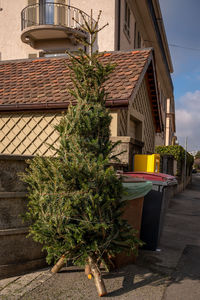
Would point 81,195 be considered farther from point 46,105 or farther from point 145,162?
point 46,105

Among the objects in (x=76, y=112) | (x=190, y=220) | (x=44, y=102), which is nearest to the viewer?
(x=76, y=112)

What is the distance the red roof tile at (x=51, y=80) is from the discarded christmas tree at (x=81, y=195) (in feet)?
8.98

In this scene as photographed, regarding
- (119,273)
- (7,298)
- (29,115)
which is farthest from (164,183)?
(29,115)

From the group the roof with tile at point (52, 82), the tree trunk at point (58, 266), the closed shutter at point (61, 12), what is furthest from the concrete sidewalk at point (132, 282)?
the closed shutter at point (61, 12)

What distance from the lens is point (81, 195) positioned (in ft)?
12.1

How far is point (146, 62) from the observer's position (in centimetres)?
833

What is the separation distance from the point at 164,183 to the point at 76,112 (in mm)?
2174

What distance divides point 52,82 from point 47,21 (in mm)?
11461

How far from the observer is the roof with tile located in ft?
23.4

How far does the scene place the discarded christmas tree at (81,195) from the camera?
3.65 metres

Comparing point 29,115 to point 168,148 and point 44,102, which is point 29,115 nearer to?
point 44,102

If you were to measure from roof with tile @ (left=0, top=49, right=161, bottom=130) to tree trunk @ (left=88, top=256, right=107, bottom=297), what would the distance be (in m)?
3.65

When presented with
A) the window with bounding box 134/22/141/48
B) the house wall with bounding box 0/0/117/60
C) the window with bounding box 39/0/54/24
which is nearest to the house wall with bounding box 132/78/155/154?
the house wall with bounding box 0/0/117/60

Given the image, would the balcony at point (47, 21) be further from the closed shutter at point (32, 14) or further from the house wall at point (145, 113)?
the house wall at point (145, 113)
